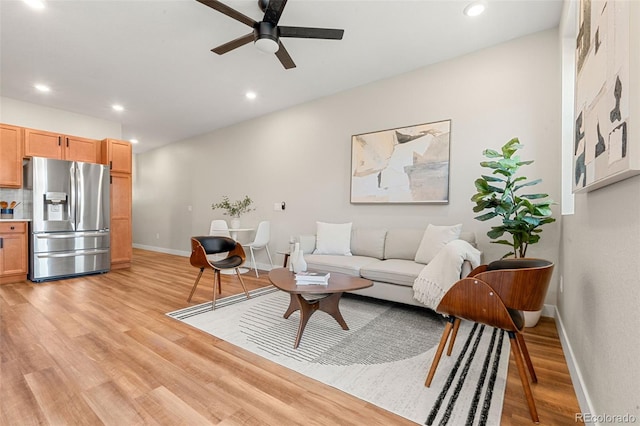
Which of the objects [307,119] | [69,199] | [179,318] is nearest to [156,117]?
[69,199]

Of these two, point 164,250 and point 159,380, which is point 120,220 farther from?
point 159,380

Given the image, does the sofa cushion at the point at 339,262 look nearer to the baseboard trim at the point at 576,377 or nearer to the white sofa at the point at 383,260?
the white sofa at the point at 383,260

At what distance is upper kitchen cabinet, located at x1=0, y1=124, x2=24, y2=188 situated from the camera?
4.04m

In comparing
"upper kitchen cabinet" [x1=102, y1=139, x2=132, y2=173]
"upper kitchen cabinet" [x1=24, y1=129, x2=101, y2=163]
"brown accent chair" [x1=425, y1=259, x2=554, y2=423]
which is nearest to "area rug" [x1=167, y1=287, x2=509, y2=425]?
"brown accent chair" [x1=425, y1=259, x2=554, y2=423]

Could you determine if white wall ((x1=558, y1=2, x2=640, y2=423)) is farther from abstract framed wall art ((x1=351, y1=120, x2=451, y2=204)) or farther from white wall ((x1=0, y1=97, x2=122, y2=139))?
white wall ((x1=0, y1=97, x2=122, y2=139))

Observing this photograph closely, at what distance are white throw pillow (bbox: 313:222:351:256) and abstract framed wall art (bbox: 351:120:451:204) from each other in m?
0.49

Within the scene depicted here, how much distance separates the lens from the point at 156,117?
5.41 meters

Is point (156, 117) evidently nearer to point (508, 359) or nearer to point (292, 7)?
point (292, 7)

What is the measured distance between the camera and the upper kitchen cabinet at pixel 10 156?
4.04m

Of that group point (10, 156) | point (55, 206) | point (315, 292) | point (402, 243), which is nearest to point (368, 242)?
point (402, 243)

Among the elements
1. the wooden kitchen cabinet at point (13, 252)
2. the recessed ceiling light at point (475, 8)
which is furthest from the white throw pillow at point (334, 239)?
the wooden kitchen cabinet at point (13, 252)

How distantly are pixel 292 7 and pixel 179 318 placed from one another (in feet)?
9.96

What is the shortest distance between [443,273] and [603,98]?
1622 mm

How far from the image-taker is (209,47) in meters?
3.20
